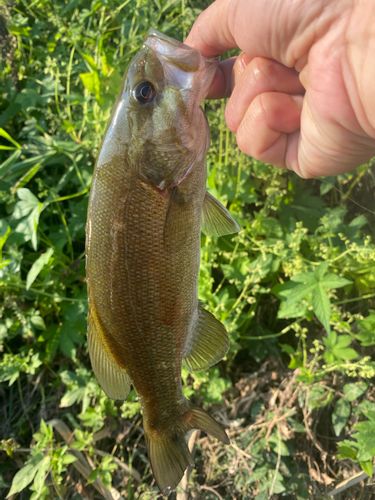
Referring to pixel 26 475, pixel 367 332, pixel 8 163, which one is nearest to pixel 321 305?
pixel 367 332

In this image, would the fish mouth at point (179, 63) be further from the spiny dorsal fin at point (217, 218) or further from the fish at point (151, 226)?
the spiny dorsal fin at point (217, 218)

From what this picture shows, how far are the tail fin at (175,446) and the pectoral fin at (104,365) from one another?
240mm

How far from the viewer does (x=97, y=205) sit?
3.82ft

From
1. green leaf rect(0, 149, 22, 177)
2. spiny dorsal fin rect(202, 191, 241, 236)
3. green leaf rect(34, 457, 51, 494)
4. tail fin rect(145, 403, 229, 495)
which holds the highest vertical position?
spiny dorsal fin rect(202, 191, 241, 236)

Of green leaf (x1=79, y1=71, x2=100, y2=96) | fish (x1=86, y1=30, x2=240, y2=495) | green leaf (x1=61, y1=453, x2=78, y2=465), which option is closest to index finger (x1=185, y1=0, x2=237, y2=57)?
fish (x1=86, y1=30, x2=240, y2=495)

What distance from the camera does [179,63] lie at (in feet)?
3.77

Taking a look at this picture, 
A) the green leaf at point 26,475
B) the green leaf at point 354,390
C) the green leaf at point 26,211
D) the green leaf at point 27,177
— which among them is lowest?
the green leaf at point 26,475

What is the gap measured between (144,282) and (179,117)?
1.97 feet

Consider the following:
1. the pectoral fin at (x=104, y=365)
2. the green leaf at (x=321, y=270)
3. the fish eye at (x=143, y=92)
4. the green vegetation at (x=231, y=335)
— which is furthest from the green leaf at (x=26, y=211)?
the green leaf at (x=321, y=270)

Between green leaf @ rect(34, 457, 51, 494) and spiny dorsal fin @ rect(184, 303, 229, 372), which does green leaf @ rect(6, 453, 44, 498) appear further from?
spiny dorsal fin @ rect(184, 303, 229, 372)

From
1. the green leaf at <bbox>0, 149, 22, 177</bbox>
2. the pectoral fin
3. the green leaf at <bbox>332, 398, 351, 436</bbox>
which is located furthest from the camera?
the green leaf at <bbox>0, 149, 22, 177</bbox>

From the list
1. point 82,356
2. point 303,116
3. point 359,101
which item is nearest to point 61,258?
point 82,356

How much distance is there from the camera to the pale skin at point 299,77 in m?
1.04

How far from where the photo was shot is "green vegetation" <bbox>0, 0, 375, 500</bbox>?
6.43ft
